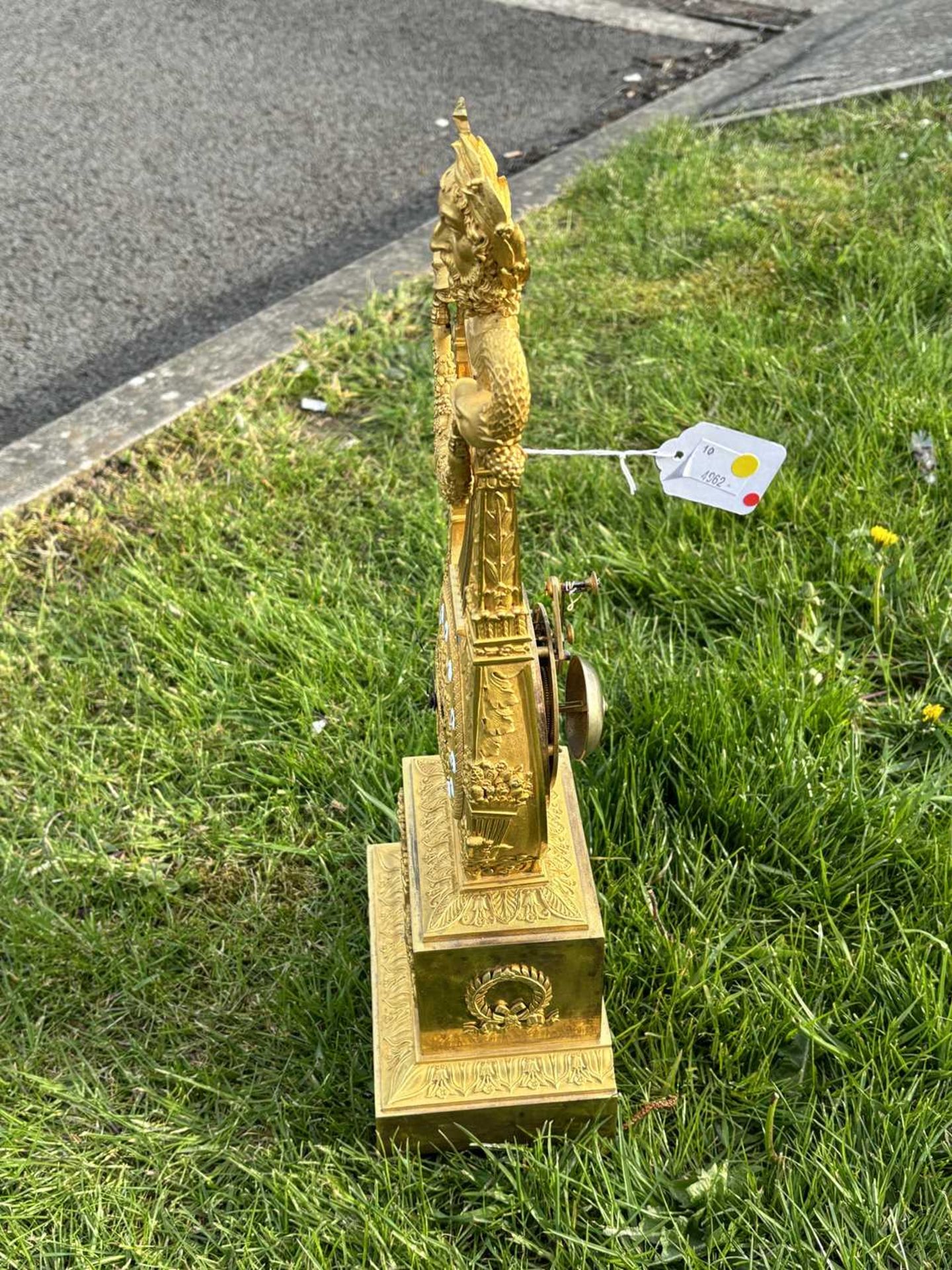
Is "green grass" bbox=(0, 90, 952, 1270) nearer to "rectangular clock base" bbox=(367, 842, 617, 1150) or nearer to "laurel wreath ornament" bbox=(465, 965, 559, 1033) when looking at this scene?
"rectangular clock base" bbox=(367, 842, 617, 1150)

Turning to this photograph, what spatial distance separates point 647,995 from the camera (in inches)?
66.3

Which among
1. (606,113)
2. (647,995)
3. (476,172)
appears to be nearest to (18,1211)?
(647,995)

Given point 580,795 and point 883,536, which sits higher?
point 883,536

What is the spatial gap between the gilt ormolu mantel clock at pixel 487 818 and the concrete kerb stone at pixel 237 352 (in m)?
1.72

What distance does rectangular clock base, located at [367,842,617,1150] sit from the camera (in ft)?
4.90

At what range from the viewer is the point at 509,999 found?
1455mm

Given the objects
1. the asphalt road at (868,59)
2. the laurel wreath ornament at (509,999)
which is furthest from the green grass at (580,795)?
the asphalt road at (868,59)

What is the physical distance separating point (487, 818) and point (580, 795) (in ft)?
1.99

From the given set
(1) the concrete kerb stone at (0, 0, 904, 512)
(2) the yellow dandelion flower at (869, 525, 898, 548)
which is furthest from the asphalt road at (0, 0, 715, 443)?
(2) the yellow dandelion flower at (869, 525, 898, 548)

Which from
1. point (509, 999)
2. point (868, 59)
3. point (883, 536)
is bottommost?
point (509, 999)

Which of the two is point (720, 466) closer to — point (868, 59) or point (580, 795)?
point (580, 795)

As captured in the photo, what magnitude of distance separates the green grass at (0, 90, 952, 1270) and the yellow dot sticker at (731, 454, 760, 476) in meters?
0.68

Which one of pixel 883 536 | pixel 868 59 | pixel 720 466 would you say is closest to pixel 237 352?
pixel 883 536

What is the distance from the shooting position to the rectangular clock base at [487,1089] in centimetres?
149
